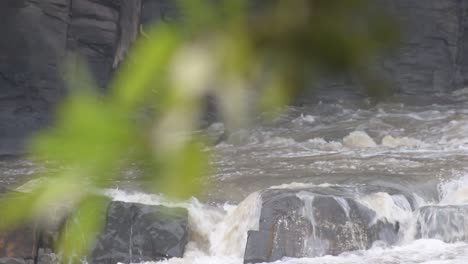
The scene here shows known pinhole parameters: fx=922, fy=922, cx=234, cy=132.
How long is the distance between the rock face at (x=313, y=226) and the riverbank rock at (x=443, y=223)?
26 cm

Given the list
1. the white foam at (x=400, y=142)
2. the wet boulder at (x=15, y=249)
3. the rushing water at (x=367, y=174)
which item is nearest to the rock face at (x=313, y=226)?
the rushing water at (x=367, y=174)

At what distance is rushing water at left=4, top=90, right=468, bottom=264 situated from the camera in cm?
774

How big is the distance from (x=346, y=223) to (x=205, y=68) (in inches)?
287

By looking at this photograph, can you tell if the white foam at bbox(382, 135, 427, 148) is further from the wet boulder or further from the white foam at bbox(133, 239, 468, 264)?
the wet boulder

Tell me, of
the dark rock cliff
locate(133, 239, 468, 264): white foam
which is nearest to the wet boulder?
locate(133, 239, 468, 264): white foam

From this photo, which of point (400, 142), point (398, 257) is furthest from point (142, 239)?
point (400, 142)

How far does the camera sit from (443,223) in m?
7.89

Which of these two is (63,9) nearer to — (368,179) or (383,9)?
(368,179)

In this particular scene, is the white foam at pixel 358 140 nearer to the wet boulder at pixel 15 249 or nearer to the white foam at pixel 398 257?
the white foam at pixel 398 257

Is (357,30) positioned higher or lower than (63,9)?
lower

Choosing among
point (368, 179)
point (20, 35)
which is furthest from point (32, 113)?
point (368, 179)

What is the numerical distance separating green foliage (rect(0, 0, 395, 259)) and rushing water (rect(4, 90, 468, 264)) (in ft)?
14.8

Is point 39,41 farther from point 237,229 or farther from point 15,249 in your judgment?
point 15,249

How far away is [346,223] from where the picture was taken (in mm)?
7695
